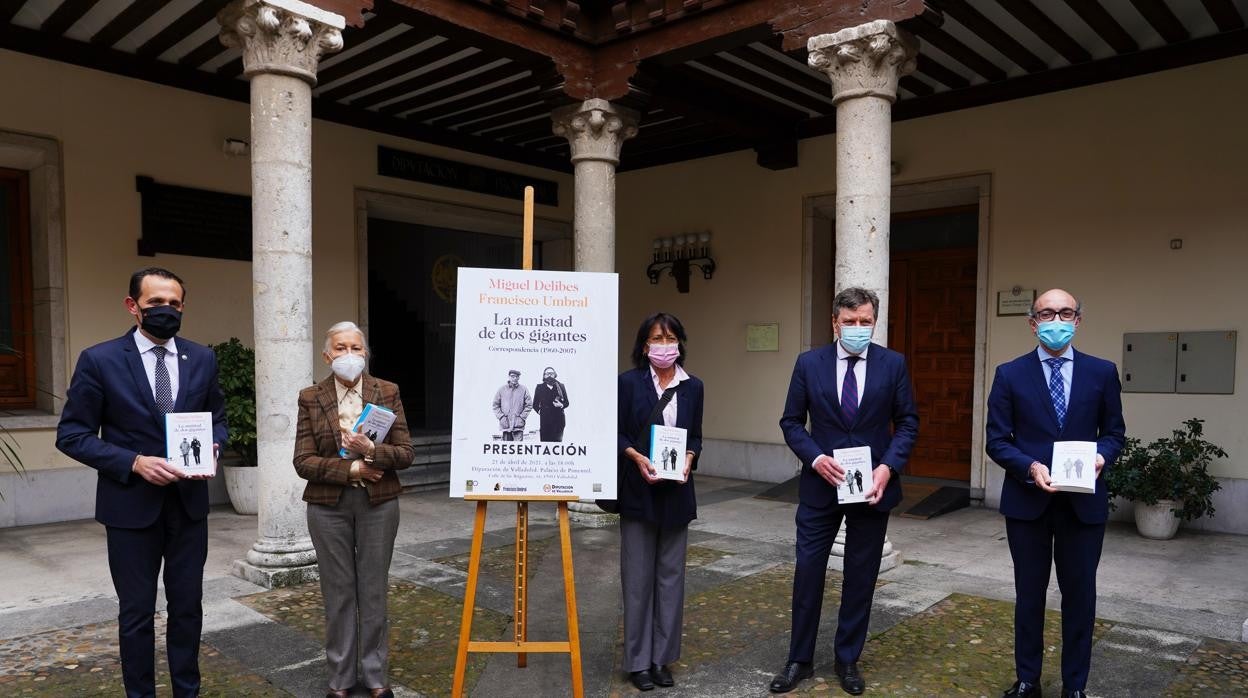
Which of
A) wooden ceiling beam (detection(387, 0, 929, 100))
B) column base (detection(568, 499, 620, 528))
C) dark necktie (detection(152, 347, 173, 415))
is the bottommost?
column base (detection(568, 499, 620, 528))

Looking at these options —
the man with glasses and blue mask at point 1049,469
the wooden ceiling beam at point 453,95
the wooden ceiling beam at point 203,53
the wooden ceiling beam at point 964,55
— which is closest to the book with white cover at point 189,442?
the man with glasses and blue mask at point 1049,469

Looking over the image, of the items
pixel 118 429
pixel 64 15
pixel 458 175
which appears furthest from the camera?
pixel 458 175

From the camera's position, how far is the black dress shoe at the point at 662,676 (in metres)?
3.49

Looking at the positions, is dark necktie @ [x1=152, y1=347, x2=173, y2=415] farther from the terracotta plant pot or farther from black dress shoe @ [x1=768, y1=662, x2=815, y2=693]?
the terracotta plant pot

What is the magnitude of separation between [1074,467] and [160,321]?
3.43 m

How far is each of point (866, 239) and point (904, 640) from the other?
2.47 meters

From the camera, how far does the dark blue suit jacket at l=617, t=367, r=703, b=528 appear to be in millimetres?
3436

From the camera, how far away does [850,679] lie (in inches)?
136

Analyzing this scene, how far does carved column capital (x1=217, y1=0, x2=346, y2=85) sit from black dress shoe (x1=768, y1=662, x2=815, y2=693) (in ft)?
14.1

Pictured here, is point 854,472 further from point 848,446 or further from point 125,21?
point 125,21

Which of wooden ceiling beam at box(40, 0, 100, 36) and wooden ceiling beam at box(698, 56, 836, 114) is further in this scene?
wooden ceiling beam at box(698, 56, 836, 114)

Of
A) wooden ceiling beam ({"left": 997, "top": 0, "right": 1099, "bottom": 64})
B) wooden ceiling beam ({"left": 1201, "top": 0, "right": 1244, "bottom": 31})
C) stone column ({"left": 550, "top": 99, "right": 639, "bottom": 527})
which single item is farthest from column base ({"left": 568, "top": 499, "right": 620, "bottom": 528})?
wooden ceiling beam ({"left": 1201, "top": 0, "right": 1244, "bottom": 31})

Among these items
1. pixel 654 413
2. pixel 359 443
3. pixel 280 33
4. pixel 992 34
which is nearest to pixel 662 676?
pixel 654 413

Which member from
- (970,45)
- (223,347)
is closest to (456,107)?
(223,347)
